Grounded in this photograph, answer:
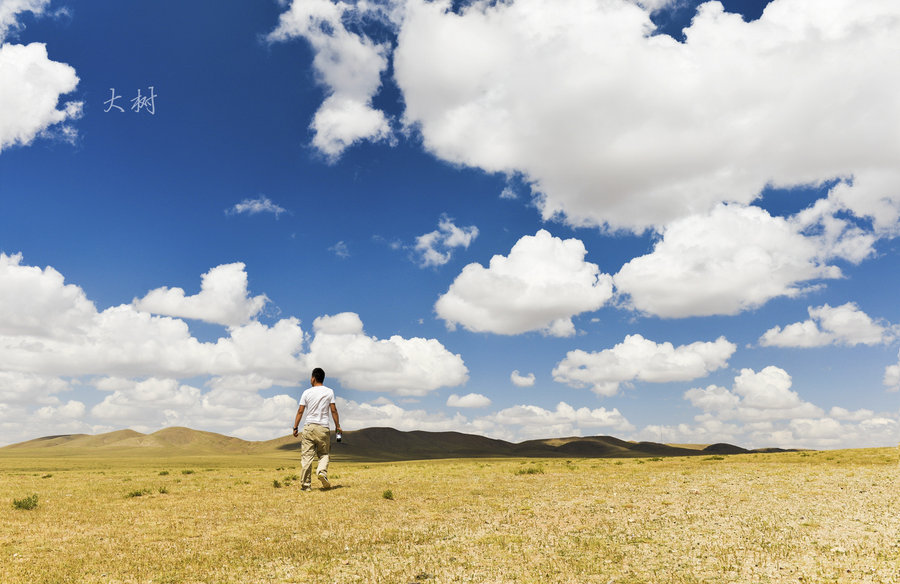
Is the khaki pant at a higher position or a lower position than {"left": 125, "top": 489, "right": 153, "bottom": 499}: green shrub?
higher

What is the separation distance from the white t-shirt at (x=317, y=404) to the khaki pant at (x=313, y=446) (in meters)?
0.23

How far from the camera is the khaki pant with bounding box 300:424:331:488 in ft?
49.9

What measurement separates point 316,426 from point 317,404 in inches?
25.8

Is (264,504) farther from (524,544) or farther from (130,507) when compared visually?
(524,544)

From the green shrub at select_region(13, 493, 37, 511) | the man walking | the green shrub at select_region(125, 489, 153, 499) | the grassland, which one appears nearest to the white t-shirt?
the man walking

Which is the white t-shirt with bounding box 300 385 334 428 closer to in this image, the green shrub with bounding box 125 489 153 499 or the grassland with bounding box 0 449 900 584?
the grassland with bounding box 0 449 900 584

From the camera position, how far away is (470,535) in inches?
337

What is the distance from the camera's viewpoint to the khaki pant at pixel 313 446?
49.9ft

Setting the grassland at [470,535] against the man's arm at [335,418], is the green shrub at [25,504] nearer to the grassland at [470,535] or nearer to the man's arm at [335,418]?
the grassland at [470,535]

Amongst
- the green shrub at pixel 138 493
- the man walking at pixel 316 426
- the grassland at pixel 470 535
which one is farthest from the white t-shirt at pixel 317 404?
the green shrub at pixel 138 493

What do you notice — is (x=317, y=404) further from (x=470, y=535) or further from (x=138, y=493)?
(x=470, y=535)

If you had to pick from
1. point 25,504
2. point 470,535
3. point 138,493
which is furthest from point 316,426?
point 470,535

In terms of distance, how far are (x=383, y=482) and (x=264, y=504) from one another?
221 inches

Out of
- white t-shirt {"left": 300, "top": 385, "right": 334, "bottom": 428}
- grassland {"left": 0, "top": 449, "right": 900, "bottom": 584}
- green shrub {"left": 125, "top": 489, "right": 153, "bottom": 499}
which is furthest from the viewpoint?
white t-shirt {"left": 300, "top": 385, "right": 334, "bottom": 428}
